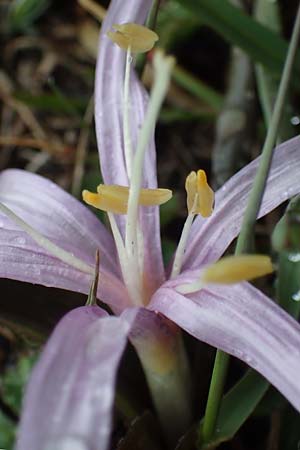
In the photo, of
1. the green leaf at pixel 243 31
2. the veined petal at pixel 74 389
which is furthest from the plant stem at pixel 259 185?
the green leaf at pixel 243 31

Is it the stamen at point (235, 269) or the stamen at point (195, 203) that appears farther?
the stamen at point (195, 203)

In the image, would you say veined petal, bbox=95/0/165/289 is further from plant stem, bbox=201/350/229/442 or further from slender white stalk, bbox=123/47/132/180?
plant stem, bbox=201/350/229/442

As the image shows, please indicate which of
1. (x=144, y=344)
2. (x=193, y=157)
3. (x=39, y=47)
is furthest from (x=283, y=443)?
(x=39, y=47)

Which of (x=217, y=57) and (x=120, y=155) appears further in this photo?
(x=217, y=57)

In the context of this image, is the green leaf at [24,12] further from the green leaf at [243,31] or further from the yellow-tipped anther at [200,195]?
the yellow-tipped anther at [200,195]

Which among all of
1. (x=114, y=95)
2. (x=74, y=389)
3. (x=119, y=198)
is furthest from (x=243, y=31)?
(x=74, y=389)

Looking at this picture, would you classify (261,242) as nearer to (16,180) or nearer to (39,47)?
(16,180)
